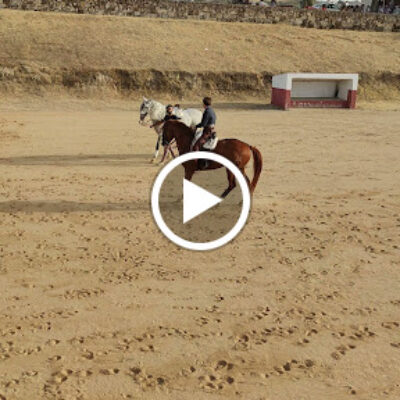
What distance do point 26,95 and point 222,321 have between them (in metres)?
31.2

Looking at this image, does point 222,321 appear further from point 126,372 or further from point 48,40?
point 48,40

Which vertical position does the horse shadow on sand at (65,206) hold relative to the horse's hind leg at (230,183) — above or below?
below

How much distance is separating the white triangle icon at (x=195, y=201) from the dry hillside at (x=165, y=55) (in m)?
25.9

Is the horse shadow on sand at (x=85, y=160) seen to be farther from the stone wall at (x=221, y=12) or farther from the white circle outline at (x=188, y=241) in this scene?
the stone wall at (x=221, y=12)

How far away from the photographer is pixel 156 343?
605cm

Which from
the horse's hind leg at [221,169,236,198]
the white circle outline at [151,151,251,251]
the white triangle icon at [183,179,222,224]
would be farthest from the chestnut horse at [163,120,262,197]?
the white circle outline at [151,151,251,251]

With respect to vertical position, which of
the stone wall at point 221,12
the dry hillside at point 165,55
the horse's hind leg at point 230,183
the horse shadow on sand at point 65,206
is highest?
the stone wall at point 221,12

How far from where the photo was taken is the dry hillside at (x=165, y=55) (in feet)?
116

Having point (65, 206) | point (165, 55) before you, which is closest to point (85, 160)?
point (65, 206)

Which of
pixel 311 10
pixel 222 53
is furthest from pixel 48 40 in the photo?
pixel 311 10

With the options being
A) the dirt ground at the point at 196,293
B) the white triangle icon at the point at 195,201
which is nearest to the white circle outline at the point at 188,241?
the dirt ground at the point at 196,293

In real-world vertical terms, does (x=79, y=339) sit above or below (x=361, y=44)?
below

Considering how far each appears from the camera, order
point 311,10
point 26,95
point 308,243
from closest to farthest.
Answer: point 308,243, point 26,95, point 311,10

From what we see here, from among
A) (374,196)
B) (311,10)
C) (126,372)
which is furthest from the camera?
(311,10)
